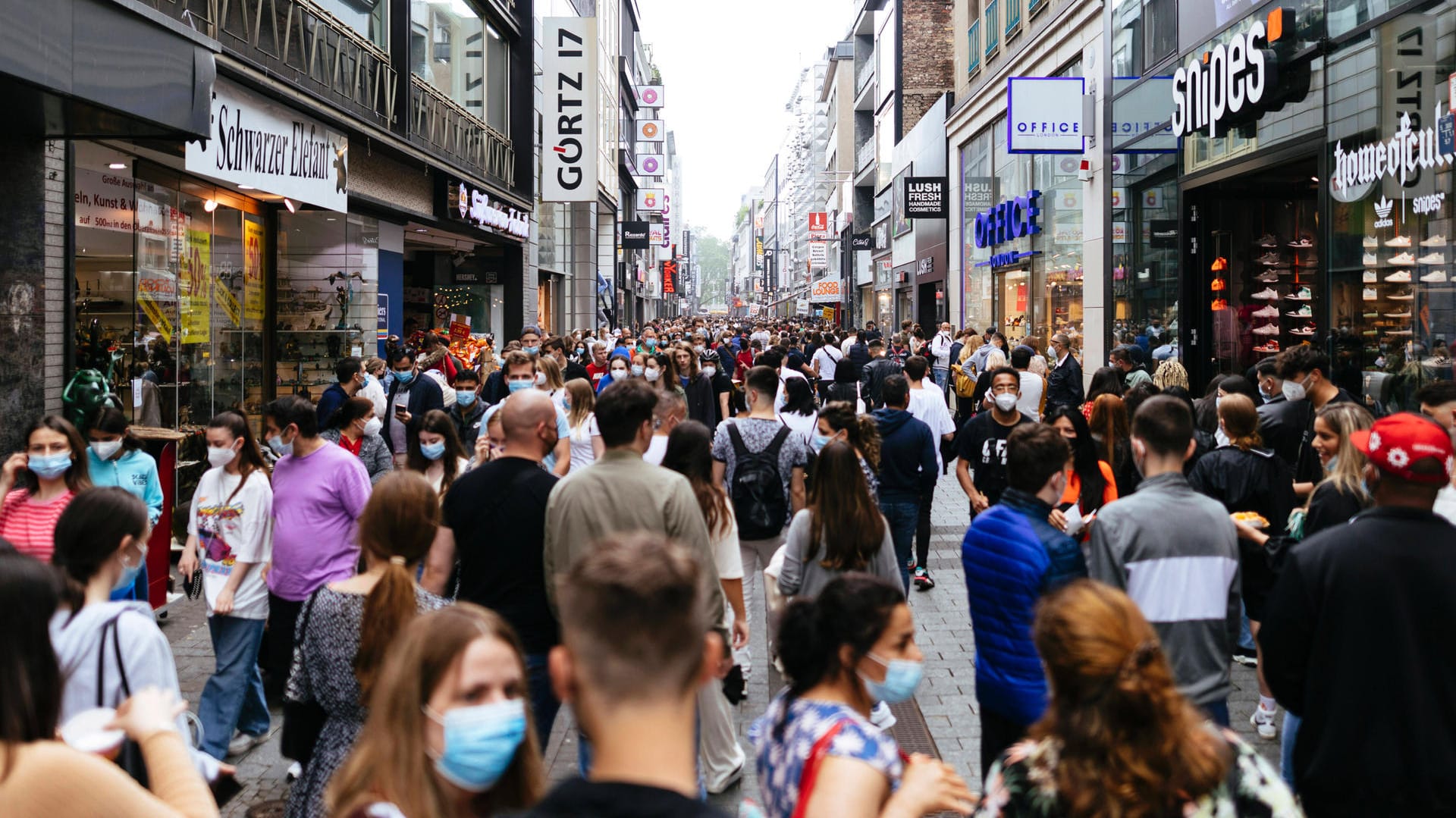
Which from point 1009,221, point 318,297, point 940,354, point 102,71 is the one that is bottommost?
point 940,354

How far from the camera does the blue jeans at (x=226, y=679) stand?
5.86m

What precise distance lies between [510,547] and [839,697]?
2192mm

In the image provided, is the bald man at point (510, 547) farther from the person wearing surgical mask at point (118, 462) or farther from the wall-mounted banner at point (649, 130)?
the wall-mounted banner at point (649, 130)

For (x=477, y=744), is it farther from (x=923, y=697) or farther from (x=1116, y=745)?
(x=923, y=697)

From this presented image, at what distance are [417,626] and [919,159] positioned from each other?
128 feet

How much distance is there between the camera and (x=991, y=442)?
857 centimetres

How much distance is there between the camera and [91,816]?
7.75 feet

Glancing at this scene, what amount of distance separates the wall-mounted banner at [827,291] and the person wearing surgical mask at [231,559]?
70.9 metres

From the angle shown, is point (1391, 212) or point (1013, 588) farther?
point (1391, 212)

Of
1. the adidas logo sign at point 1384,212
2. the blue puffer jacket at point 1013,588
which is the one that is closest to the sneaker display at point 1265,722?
the blue puffer jacket at point 1013,588

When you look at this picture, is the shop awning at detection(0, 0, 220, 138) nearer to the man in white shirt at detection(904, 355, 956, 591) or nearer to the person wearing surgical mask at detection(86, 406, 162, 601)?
the person wearing surgical mask at detection(86, 406, 162, 601)

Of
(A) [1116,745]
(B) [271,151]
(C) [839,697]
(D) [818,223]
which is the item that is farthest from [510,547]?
(D) [818,223]

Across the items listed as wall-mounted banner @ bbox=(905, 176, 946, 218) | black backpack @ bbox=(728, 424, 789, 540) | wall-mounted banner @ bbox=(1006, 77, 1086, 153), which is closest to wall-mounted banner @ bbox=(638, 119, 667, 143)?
wall-mounted banner @ bbox=(905, 176, 946, 218)

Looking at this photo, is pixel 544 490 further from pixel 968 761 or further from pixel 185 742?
pixel 968 761
